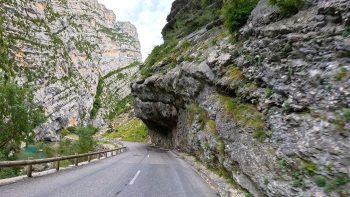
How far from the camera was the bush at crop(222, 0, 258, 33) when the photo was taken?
18359 mm

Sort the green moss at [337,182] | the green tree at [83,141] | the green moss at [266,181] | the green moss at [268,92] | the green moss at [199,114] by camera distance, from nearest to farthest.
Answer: the green moss at [337,182] < the green moss at [266,181] < the green moss at [268,92] < the green moss at [199,114] < the green tree at [83,141]

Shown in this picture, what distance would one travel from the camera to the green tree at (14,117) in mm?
25250

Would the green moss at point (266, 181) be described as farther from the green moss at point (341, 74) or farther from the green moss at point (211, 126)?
the green moss at point (211, 126)

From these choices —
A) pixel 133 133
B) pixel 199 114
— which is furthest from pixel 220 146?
pixel 133 133

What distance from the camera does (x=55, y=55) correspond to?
89.3m

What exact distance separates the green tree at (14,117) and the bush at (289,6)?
21.9 meters

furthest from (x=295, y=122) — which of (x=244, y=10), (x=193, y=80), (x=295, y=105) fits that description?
(x=193, y=80)

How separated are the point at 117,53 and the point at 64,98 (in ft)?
242

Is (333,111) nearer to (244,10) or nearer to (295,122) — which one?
(295,122)

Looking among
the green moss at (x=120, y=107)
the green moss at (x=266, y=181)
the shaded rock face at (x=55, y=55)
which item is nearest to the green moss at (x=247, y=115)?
the green moss at (x=266, y=181)

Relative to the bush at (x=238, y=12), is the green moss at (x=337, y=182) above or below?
below

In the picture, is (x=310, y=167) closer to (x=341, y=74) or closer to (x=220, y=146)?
(x=341, y=74)

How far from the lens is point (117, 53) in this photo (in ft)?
533

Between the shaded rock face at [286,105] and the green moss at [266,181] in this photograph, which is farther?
the green moss at [266,181]
